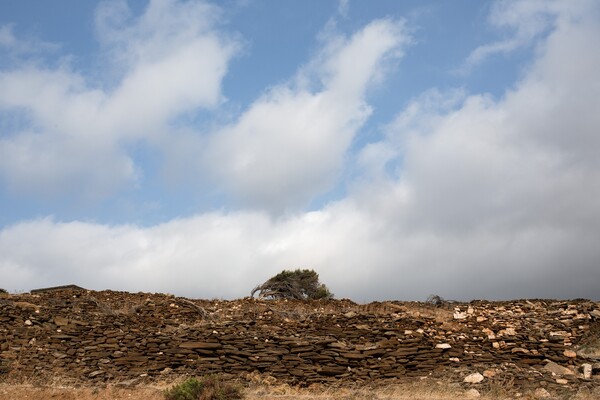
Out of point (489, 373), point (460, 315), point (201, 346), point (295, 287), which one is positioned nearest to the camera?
point (489, 373)

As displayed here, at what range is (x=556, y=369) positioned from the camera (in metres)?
14.9

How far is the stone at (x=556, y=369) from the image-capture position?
1473 centimetres

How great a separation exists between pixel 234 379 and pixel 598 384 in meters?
8.92

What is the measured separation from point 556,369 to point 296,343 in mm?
6804

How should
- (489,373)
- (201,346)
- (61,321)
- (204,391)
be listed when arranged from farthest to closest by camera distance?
(61,321), (201,346), (489,373), (204,391)

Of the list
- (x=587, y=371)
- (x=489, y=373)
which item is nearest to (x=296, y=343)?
(x=489, y=373)

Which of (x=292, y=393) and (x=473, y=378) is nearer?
(x=292, y=393)

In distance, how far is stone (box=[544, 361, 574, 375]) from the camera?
48.3 ft

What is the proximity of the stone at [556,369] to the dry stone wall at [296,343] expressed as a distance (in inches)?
1.5

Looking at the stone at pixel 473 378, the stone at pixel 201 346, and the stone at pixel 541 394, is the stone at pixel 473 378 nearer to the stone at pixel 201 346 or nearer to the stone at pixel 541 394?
the stone at pixel 541 394

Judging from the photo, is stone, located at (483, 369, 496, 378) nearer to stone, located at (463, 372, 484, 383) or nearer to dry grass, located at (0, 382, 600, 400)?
stone, located at (463, 372, 484, 383)

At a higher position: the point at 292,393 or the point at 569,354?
Result: the point at 569,354

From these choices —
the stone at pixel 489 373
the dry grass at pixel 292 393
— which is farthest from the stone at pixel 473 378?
the dry grass at pixel 292 393

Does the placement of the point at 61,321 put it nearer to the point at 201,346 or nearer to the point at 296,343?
the point at 201,346
